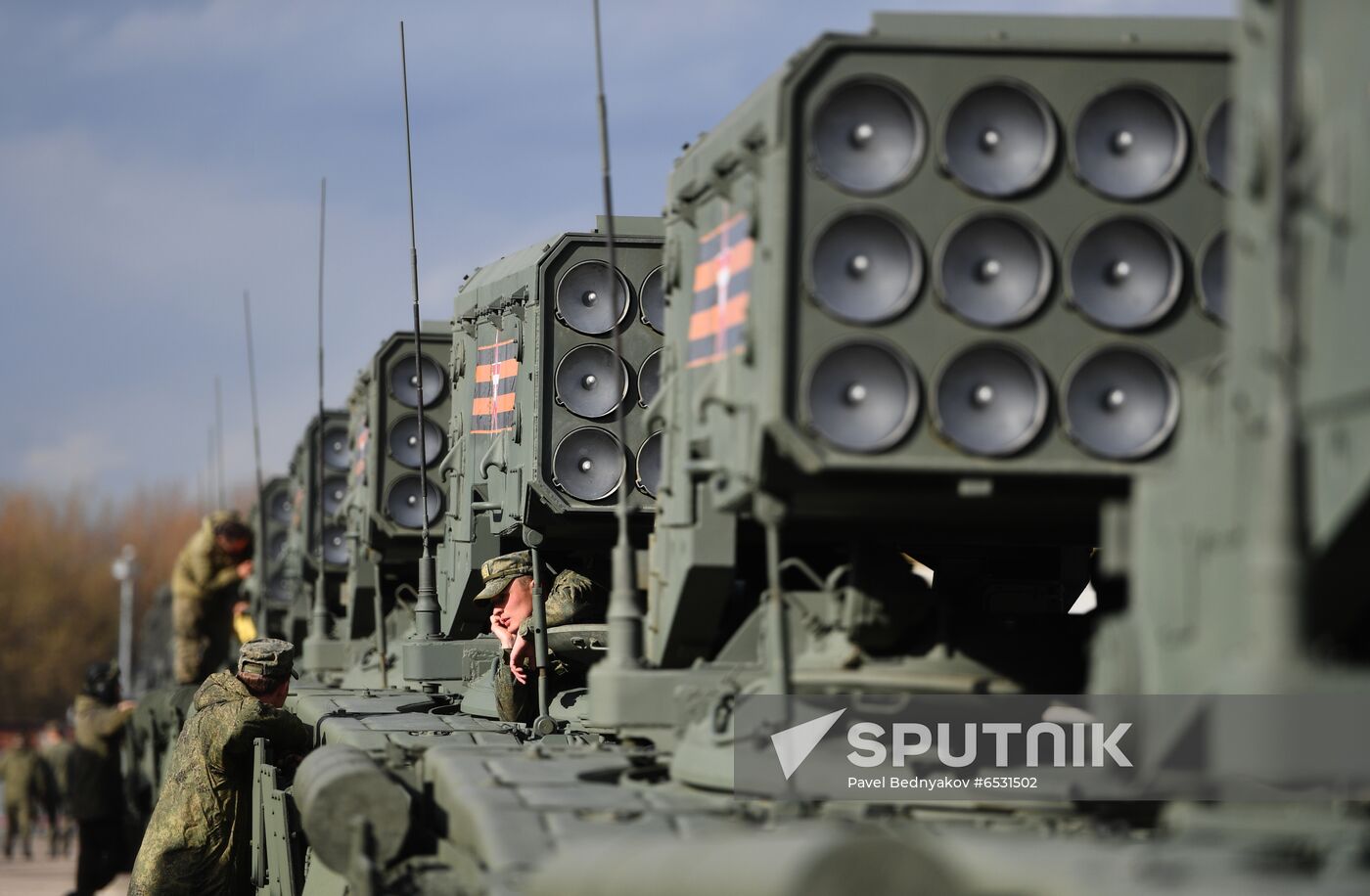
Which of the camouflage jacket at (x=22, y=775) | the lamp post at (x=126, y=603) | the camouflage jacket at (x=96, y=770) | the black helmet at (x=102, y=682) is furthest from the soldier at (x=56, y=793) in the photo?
the lamp post at (x=126, y=603)

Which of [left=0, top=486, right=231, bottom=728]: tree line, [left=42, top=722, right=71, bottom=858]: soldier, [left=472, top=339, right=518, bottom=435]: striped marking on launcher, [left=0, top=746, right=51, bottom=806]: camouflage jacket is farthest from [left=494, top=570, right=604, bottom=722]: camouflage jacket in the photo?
[left=0, top=486, right=231, bottom=728]: tree line

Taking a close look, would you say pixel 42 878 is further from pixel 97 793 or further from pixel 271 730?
pixel 271 730

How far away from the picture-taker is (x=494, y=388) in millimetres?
15906

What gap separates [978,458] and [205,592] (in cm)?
1844

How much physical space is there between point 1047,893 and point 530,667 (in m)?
8.59

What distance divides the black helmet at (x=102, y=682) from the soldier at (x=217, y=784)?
12955mm

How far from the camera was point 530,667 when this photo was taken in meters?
13.9

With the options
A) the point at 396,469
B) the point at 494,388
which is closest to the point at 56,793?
the point at 396,469

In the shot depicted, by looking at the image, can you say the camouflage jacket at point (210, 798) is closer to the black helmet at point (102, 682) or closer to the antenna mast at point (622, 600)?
the antenna mast at point (622, 600)

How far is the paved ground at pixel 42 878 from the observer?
26.4 meters

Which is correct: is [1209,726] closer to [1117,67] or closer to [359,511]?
[1117,67]

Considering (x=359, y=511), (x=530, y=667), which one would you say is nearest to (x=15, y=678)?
(x=359, y=511)

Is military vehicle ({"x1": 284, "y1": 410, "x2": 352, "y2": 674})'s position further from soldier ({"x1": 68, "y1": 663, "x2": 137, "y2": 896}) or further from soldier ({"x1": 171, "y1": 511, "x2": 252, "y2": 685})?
soldier ({"x1": 68, "y1": 663, "x2": 137, "y2": 896})

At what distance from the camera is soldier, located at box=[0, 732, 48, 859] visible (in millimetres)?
32469
